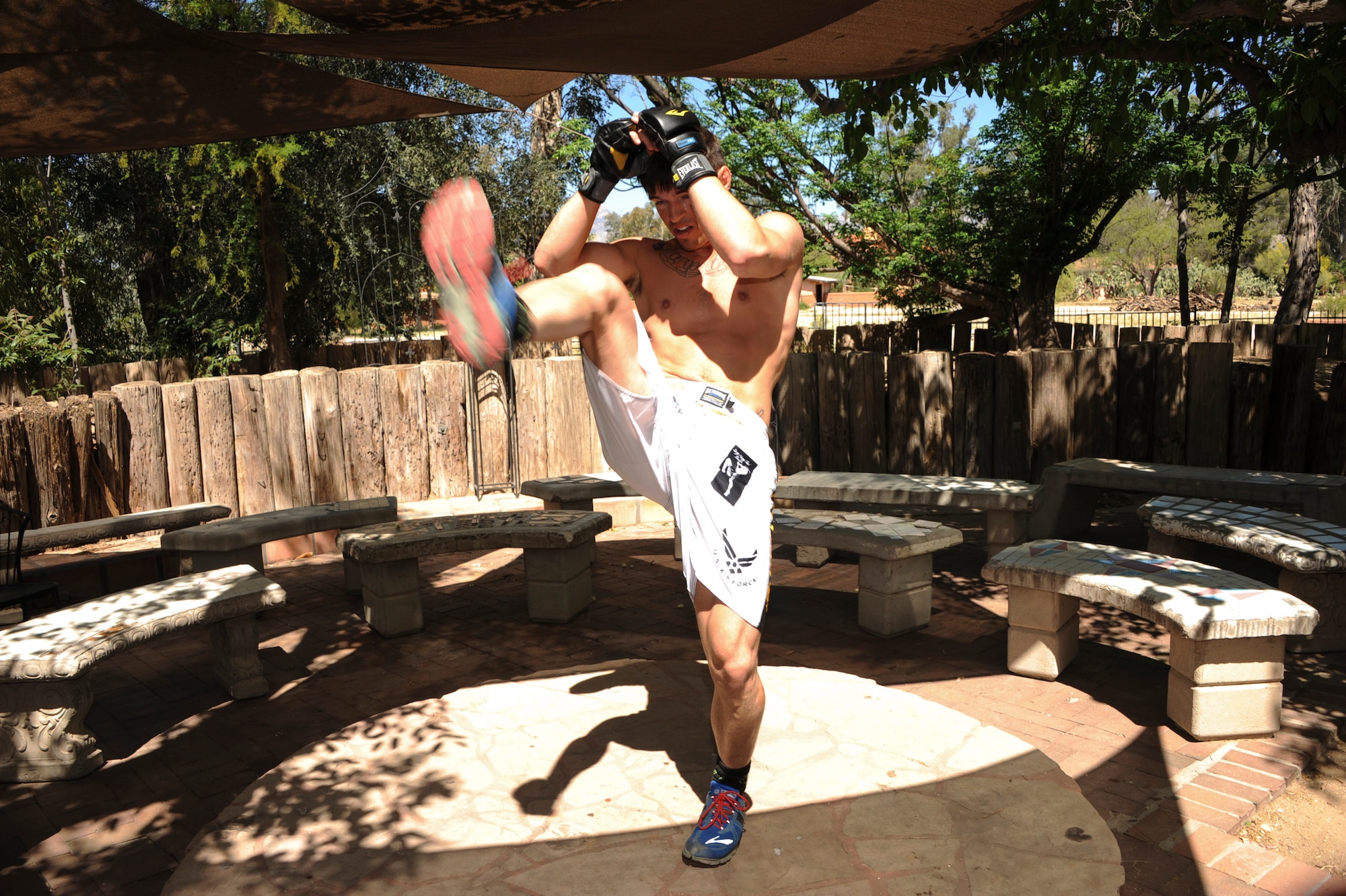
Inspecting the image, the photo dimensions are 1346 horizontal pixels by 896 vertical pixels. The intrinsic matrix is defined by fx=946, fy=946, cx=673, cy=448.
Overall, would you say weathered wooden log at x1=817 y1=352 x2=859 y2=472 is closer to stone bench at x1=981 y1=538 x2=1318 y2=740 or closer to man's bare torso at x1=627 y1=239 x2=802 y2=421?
stone bench at x1=981 y1=538 x2=1318 y2=740

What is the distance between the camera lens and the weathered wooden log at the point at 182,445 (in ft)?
26.6

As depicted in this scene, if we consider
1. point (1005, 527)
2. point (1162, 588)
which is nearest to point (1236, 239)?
point (1005, 527)

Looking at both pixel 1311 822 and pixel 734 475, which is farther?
pixel 1311 822

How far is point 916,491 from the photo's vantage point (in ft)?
21.7

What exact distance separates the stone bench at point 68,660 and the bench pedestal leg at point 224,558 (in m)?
1.43

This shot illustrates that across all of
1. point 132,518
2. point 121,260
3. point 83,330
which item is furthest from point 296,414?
point 121,260

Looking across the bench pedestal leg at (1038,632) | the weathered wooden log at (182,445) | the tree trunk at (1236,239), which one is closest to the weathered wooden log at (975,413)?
the bench pedestal leg at (1038,632)

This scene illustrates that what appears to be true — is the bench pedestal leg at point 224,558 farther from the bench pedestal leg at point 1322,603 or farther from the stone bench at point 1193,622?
the bench pedestal leg at point 1322,603

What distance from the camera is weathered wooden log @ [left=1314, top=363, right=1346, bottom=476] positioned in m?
7.05

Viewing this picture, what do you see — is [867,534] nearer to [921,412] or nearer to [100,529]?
[921,412]

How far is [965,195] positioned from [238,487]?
999 cm

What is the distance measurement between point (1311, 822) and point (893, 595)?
7.80ft

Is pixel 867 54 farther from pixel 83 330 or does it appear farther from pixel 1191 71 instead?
pixel 83 330

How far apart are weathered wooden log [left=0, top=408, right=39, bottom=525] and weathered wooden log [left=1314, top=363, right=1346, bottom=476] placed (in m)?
9.89
